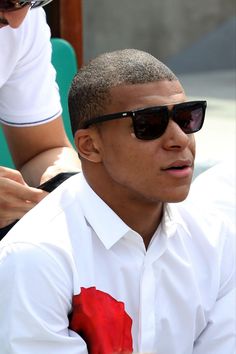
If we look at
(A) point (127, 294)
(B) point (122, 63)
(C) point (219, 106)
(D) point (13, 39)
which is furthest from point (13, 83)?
(C) point (219, 106)

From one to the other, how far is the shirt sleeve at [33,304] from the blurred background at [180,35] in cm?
482

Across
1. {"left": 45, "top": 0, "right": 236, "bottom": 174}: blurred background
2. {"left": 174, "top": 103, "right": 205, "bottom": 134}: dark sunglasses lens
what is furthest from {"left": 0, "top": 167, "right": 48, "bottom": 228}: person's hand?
{"left": 45, "top": 0, "right": 236, "bottom": 174}: blurred background

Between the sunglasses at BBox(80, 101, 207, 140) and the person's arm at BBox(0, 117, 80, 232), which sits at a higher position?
the sunglasses at BBox(80, 101, 207, 140)

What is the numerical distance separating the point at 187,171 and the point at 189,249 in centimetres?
27

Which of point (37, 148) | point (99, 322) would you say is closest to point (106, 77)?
point (99, 322)

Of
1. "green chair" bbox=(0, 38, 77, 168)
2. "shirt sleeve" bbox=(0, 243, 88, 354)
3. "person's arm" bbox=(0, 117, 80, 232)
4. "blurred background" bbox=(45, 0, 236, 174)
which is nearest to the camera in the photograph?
"shirt sleeve" bbox=(0, 243, 88, 354)

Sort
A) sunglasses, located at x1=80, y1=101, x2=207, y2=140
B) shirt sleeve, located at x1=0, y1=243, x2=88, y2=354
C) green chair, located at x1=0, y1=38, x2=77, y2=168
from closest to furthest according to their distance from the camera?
shirt sleeve, located at x1=0, y1=243, x2=88, y2=354 < sunglasses, located at x1=80, y1=101, x2=207, y2=140 < green chair, located at x1=0, y1=38, x2=77, y2=168

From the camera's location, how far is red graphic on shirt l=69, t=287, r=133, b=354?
211cm

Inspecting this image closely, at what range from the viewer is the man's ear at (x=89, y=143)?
224cm

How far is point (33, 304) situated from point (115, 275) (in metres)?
0.23

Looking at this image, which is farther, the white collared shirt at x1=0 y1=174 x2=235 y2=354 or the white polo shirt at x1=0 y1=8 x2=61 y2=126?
the white polo shirt at x1=0 y1=8 x2=61 y2=126

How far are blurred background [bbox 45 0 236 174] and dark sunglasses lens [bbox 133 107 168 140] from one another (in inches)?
183

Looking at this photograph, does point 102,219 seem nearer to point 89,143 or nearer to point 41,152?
point 89,143

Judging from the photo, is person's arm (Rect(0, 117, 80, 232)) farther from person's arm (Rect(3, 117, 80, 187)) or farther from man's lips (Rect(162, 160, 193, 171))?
man's lips (Rect(162, 160, 193, 171))
